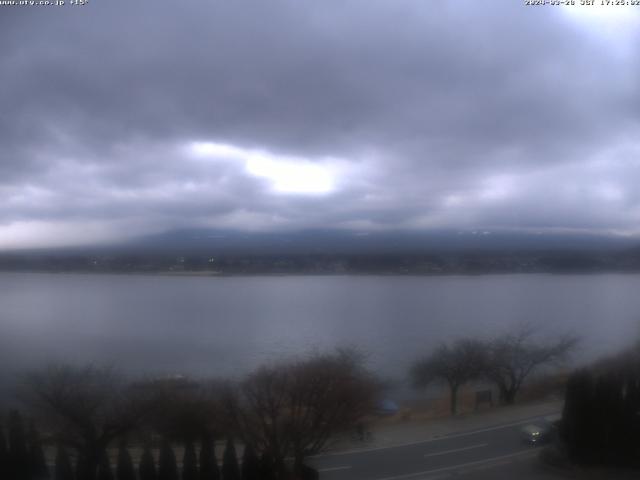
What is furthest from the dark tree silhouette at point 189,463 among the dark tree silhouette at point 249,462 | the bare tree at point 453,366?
the bare tree at point 453,366

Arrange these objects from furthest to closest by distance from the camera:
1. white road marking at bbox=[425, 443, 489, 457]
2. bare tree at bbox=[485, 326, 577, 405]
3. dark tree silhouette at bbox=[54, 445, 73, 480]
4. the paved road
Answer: bare tree at bbox=[485, 326, 577, 405]
white road marking at bbox=[425, 443, 489, 457]
the paved road
dark tree silhouette at bbox=[54, 445, 73, 480]

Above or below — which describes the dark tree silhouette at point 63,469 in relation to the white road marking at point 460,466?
above

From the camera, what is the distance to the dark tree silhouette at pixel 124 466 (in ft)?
8.67

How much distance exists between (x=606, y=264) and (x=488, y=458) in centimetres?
156

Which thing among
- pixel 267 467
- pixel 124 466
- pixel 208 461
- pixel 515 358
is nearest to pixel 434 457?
pixel 515 358

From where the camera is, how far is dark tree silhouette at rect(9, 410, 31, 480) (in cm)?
268

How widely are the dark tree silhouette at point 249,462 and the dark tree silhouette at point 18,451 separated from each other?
105 cm

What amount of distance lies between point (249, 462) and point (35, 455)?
1.05 m

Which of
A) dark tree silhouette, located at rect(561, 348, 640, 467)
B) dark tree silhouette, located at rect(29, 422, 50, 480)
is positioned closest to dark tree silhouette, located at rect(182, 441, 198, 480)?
dark tree silhouette, located at rect(29, 422, 50, 480)

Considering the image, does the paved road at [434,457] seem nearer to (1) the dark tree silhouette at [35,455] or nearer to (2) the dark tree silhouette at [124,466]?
(2) the dark tree silhouette at [124,466]

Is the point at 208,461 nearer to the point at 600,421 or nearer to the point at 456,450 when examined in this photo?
the point at 456,450

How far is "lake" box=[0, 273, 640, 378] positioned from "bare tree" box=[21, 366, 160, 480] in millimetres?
98

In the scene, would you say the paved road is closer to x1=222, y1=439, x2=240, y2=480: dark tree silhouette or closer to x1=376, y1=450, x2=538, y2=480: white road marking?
x1=376, y1=450, x2=538, y2=480: white road marking

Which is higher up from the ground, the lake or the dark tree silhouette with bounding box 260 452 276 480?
the lake
